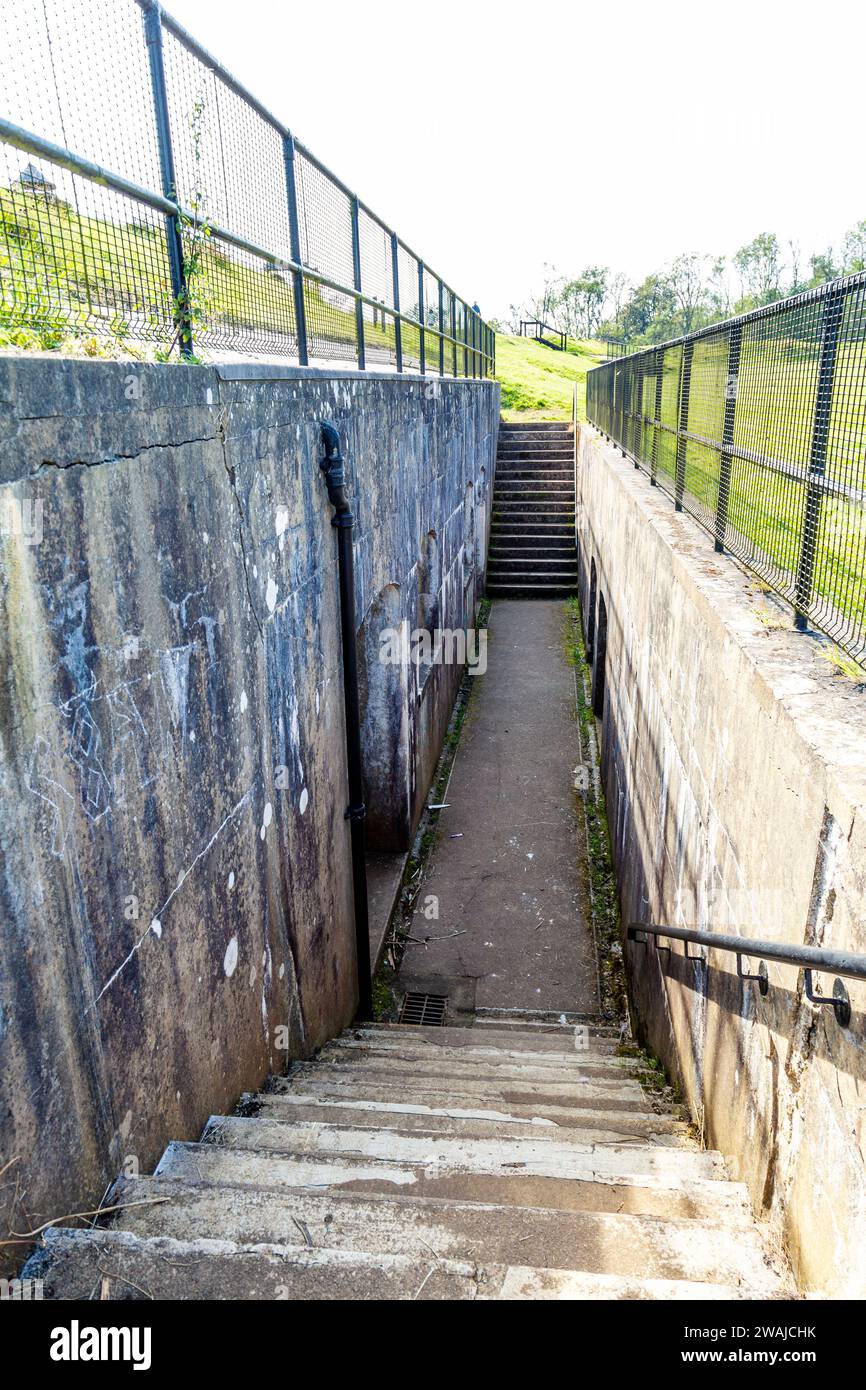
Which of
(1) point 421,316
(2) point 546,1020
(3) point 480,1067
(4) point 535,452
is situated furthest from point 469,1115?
(4) point 535,452

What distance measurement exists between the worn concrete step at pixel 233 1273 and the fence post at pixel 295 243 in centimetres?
377

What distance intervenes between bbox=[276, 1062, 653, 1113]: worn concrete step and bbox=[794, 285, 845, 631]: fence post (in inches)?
104

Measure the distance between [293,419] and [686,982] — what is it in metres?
3.24

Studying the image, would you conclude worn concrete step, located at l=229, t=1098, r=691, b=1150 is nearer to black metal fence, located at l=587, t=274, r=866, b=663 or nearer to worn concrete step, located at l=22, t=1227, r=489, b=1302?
worn concrete step, located at l=22, t=1227, r=489, b=1302

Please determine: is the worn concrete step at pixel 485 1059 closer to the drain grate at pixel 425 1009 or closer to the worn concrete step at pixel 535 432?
the drain grate at pixel 425 1009

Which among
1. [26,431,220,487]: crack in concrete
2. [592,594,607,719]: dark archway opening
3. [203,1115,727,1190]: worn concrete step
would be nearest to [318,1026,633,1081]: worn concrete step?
[203,1115,727,1190]: worn concrete step

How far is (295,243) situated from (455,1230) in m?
4.40

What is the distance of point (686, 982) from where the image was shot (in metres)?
4.39

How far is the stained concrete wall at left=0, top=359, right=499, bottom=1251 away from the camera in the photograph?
7.06 feet

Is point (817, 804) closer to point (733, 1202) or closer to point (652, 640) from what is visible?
point (733, 1202)

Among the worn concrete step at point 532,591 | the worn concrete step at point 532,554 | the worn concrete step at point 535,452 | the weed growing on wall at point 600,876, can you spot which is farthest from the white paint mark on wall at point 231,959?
the worn concrete step at point 535,452

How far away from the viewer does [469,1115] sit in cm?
405

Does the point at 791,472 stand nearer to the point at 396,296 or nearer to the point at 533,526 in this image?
the point at 396,296
